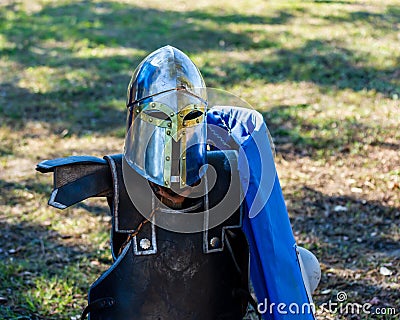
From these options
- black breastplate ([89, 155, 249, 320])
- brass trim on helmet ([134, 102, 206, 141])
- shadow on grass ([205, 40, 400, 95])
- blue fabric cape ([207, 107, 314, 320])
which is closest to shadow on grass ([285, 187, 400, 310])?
blue fabric cape ([207, 107, 314, 320])

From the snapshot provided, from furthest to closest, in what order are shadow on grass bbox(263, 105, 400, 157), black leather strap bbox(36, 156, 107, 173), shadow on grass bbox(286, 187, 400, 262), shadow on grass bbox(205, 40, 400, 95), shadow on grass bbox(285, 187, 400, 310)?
shadow on grass bbox(205, 40, 400, 95)
shadow on grass bbox(263, 105, 400, 157)
shadow on grass bbox(286, 187, 400, 262)
shadow on grass bbox(285, 187, 400, 310)
black leather strap bbox(36, 156, 107, 173)

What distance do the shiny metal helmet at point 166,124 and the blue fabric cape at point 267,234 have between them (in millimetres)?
294

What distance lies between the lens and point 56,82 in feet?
27.5

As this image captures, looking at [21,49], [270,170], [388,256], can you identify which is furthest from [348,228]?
[21,49]

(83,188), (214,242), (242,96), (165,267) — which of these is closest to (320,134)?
(242,96)

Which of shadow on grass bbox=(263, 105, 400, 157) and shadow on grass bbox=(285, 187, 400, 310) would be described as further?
shadow on grass bbox=(263, 105, 400, 157)

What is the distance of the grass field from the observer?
13.9 feet

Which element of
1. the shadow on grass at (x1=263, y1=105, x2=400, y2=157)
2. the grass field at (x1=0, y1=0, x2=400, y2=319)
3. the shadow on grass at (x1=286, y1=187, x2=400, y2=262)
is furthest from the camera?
the shadow on grass at (x1=263, y1=105, x2=400, y2=157)

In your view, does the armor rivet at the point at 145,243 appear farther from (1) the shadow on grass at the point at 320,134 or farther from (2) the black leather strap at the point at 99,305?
(1) the shadow on grass at the point at 320,134

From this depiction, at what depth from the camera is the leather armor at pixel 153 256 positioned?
2.51 metres

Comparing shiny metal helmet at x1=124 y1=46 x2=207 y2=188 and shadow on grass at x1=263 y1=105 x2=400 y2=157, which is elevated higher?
shiny metal helmet at x1=124 y1=46 x2=207 y2=188

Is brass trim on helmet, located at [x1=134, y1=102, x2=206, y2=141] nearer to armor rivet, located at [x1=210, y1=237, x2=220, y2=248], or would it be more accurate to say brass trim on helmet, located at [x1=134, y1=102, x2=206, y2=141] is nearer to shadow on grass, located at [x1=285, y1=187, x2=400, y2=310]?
armor rivet, located at [x1=210, y1=237, x2=220, y2=248]

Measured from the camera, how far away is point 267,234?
2.73 m

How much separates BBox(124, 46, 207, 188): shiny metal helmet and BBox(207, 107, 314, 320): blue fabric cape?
0.96ft
